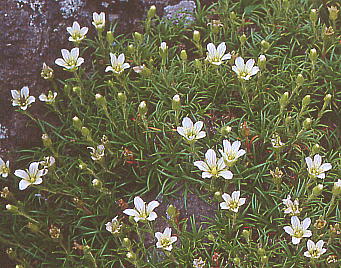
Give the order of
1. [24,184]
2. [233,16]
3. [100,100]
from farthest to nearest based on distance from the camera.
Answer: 1. [233,16]
2. [100,100]
3. [24,184]

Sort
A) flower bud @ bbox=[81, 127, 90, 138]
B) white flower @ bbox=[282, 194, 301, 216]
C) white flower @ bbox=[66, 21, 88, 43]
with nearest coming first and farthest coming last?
white flower @ bbox=[282, 194, 301, 216] → flower bud @ bbox=[81, 127, 90, 138] → white flower @ bbox=[66, 21, 88, 43]

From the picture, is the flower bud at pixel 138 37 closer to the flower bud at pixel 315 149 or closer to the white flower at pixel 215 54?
the white flower at pixel 215 54

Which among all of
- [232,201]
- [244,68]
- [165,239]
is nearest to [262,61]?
[244,68]

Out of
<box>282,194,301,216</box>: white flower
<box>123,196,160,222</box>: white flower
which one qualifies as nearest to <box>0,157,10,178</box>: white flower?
<box>123,196,160,222</box>: white flower

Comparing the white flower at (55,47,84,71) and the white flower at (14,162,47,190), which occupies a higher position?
the white flower at (55,47,84,71)

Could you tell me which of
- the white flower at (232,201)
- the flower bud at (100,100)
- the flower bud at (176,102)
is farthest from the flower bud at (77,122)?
the white flower at (232,201)

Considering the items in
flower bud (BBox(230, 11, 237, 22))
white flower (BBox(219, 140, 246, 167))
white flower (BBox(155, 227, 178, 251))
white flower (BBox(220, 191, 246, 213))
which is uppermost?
flower bud (BBox(230, 11, 237, 22))

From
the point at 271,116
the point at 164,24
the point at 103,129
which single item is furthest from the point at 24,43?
the point at 271,116

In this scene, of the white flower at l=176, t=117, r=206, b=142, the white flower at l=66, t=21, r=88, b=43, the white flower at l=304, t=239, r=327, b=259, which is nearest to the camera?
the white flower at l=304, t=239, r=327, b=259

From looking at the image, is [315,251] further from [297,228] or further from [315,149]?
[315,149]

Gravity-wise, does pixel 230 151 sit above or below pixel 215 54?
below

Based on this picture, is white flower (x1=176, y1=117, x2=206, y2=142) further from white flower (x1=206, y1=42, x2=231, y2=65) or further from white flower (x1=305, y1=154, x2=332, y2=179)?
white flower (x1=305, y1=154, x2=332, y2=179)
